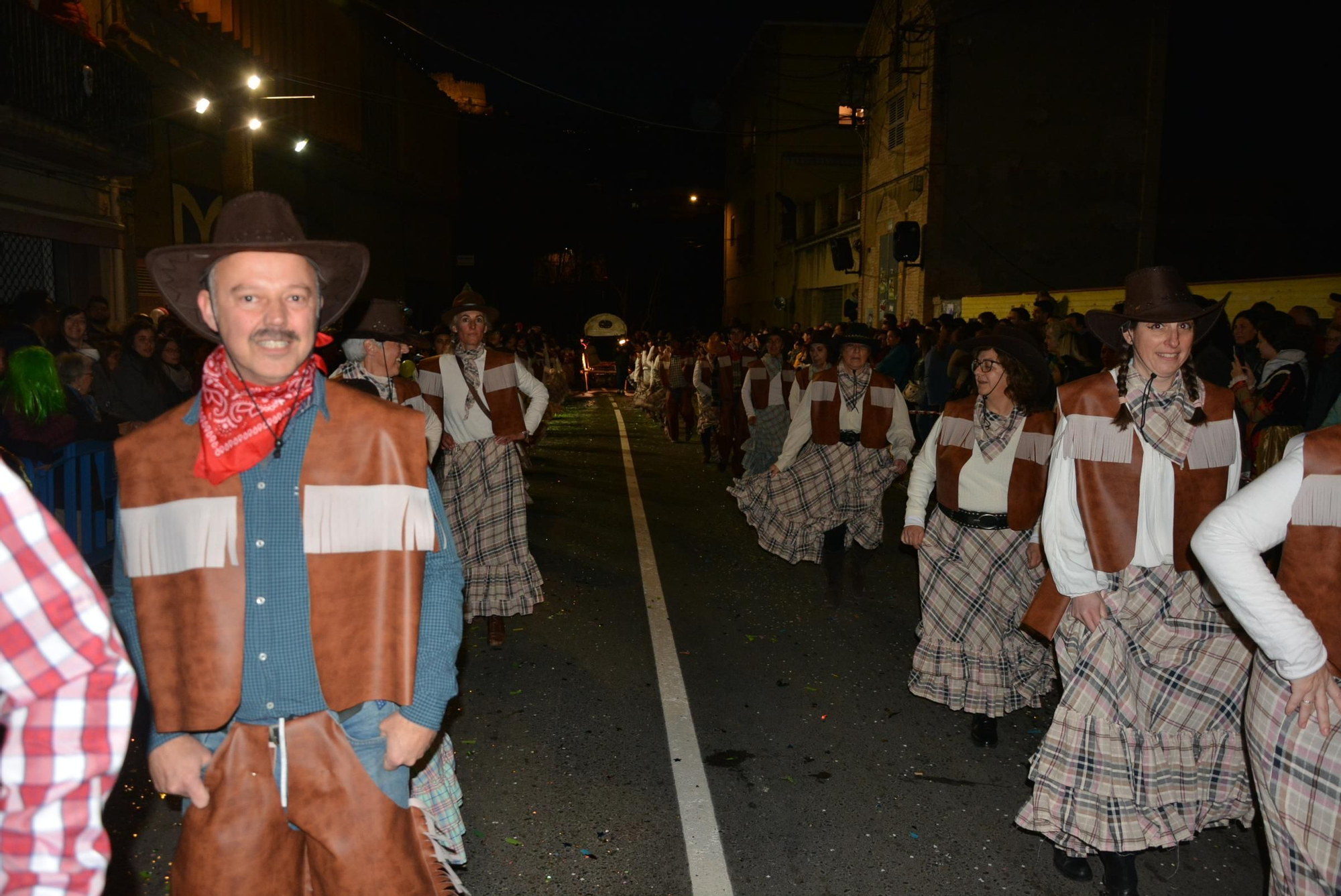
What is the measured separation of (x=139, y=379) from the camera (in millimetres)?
9484

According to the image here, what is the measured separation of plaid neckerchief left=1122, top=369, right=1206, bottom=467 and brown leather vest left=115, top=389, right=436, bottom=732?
2561mm

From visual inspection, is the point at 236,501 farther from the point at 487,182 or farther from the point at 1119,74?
the point at 487,182

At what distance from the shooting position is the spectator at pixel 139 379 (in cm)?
925

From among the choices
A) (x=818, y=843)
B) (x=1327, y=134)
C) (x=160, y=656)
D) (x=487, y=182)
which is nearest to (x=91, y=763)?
(x=160, y=656)

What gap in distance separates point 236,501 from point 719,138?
6407 centimetres

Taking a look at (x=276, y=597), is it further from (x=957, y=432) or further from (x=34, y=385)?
(x=34, y=385)

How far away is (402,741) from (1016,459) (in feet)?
11.6

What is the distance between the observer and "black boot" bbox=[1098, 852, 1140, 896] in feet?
11.5

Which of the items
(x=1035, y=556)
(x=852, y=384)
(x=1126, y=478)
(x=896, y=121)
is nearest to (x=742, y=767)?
(x=1035, y=556)

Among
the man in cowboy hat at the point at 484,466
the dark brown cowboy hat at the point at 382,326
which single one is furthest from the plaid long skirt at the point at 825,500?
the dark brown cowboy hat at the point at 382,326

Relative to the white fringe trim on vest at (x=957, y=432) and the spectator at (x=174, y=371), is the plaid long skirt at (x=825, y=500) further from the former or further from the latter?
the spectator at (x=174, y=371)

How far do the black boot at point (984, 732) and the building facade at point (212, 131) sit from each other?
319 inches

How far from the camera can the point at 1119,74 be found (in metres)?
22.6

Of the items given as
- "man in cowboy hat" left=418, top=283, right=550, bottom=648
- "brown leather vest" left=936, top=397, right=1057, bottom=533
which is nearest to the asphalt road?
"man in cowboy hat" left=418, top=283, right=550, bottom=648
